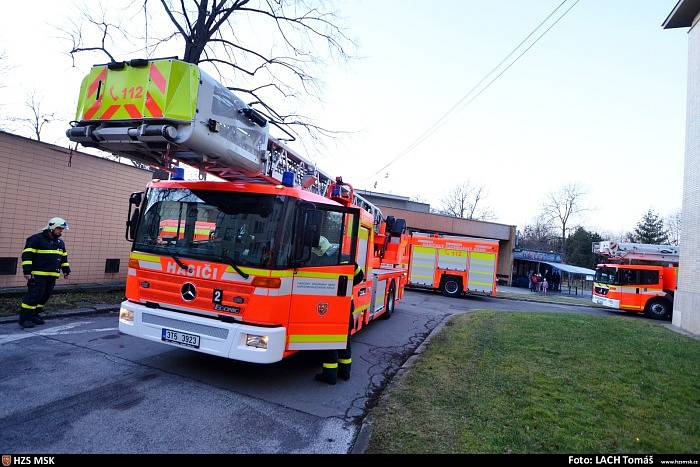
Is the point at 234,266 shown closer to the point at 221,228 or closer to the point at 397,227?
the point at 221,228

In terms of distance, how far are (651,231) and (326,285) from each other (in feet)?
207

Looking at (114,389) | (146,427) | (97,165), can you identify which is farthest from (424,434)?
(97,165)

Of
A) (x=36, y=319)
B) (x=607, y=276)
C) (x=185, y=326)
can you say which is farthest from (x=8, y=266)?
(x=607, y=276)

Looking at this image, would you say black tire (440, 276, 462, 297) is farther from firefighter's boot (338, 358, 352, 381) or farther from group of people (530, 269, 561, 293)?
group of people (530, 269, 561, 293)

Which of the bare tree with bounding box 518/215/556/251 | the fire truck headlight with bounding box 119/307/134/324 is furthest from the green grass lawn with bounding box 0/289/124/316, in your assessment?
the bare tree with bounding box 518/215/556/251

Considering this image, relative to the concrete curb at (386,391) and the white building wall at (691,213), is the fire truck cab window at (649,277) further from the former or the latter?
the concrete curb at (386,391)

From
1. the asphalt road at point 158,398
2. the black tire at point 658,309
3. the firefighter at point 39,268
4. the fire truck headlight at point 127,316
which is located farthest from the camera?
the black tire at point 658,309

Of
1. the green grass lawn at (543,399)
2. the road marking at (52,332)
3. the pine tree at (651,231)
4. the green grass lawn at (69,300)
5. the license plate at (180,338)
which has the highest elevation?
the pine tree at (651,231)

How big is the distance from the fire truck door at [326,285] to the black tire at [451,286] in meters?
15.3

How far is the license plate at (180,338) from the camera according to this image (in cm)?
466

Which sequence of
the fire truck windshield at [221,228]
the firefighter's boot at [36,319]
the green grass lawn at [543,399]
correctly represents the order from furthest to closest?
the firefighter's boot at [36,319] → the fire truck windshield at [221,228] → the green grass lawn at [543,399]

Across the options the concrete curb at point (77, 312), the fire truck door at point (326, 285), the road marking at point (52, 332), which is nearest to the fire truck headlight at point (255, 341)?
the fire truck door at point (326, 285)

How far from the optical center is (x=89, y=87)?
482cm
